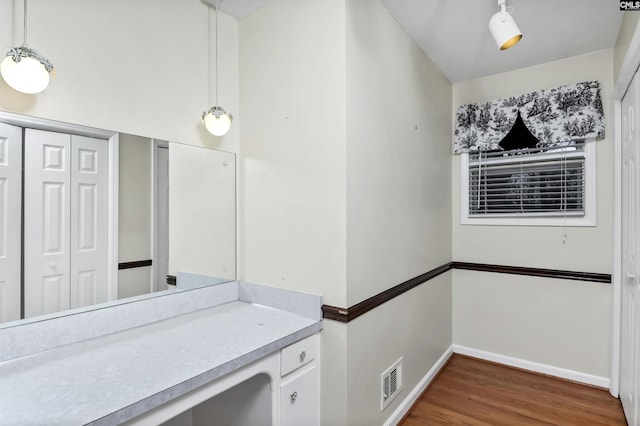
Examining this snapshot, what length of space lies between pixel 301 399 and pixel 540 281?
2.20 meters

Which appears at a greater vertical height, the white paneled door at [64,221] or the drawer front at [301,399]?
the white paneled door at [64,221]

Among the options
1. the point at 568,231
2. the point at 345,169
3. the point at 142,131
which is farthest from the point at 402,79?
the point at 568,231

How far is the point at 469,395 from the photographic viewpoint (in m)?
2.44

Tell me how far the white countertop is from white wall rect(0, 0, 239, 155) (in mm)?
926

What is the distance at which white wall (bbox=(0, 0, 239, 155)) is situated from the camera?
1359mm

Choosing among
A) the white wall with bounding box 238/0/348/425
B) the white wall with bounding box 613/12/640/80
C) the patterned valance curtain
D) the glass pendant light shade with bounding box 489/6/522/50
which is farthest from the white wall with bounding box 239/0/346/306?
the patterned valance curtain

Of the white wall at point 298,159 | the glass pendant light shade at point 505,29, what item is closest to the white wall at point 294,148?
the white wall at point 298,159

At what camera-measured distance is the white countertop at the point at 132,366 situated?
0.97 metres

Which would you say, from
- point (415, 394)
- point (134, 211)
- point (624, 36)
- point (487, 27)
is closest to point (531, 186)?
point (624, 36)

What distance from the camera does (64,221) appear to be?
142 cm

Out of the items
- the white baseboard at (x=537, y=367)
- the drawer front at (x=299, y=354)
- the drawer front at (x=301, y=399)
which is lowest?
the white baseboard at (x=537, y=367)

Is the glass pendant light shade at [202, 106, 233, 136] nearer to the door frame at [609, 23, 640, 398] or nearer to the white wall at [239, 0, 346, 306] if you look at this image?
the white wall at [239, 0, 346, 306]

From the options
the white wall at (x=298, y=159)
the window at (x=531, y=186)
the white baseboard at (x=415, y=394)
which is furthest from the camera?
the window at (x=531, y=186)

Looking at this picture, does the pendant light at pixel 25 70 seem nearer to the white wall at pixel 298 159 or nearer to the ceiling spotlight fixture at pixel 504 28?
the white wall at pixel 298 159
